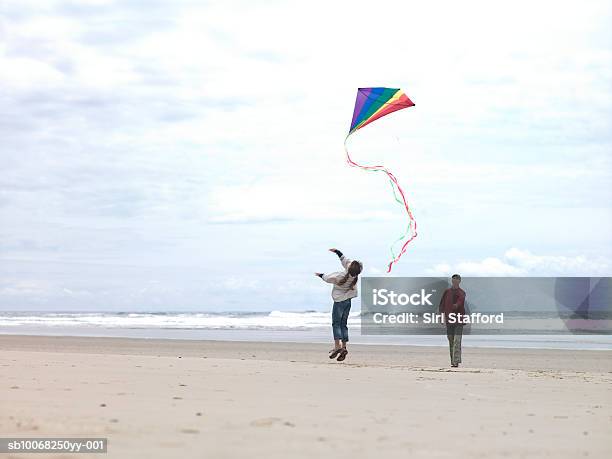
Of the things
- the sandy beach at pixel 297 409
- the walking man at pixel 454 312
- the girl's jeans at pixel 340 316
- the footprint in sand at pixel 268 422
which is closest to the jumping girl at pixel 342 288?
the girl's jeans at pixel 340 316

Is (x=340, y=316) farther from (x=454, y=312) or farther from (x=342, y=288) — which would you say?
(x=454, y=312)

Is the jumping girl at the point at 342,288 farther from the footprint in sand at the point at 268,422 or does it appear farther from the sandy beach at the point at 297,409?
the footprint in sand at the point at 268,422

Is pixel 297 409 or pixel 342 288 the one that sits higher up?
pixel 342 288

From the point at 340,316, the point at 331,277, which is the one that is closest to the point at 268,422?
the point at 331,277

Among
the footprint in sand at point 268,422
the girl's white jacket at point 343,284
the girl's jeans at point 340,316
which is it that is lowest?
the girl's jeans at point 340,316

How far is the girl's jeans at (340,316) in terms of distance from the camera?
13125 mm

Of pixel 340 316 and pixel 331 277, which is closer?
pixel 331 277

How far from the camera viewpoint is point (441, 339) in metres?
26.2

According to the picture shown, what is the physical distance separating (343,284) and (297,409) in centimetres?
563

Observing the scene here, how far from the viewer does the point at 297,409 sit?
287 inches

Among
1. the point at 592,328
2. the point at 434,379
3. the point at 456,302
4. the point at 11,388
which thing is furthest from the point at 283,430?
the point at 592,328

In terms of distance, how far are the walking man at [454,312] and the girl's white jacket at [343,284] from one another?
1727 mm

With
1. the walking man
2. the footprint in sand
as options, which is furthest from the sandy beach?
the walking man

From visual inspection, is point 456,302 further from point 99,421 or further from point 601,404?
point 99,421
